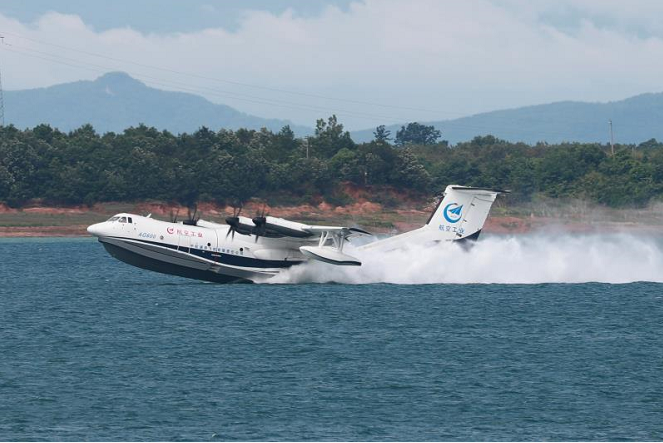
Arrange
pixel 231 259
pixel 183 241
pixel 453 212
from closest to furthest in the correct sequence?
pixel 183 241
pixel 231 259
pixel 453 212

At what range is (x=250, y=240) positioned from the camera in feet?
194

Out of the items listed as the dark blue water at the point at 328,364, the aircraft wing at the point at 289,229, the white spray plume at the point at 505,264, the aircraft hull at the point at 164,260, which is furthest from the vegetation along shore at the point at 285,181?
the dark blue water at the point at 328,364

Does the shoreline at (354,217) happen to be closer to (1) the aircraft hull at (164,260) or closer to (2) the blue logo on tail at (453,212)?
(2) the blue logo on tail at (453,212)

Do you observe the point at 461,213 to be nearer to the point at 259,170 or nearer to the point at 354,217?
the point at 354,217

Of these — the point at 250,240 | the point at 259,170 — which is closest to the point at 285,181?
the point at 259,170

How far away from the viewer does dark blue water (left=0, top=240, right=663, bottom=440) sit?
Answer: 2998cm

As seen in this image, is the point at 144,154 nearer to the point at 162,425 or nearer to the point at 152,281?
the point at 152,281

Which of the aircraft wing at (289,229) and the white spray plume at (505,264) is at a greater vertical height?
the aircraft wing at (289,229)

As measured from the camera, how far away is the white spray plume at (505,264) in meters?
62.2

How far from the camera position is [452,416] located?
30953mm

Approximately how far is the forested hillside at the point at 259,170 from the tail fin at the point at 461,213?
76509mm

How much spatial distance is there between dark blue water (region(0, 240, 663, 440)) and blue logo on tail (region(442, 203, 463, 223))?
4.30m

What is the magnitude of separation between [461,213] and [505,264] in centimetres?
566

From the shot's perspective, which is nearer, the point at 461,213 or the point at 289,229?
the point at 289,229
